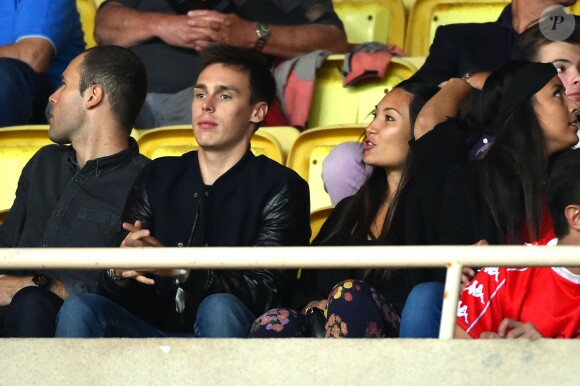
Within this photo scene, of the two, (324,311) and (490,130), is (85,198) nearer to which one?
(324,311)

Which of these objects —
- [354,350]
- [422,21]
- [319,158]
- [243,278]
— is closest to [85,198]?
[243,278]

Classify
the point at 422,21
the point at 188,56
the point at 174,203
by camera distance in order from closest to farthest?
the point at 174,203, the point at 188,56, the point at 422,21

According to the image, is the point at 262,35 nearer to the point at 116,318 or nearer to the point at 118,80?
the point at 118,80

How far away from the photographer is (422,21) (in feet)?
21.0

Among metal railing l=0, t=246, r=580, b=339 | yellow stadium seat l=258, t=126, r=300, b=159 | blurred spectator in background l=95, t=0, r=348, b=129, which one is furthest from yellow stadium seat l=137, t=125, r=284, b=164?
metal railing l=0, t=246, r=580, b=339

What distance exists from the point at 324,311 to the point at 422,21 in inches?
103

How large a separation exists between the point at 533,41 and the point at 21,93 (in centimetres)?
206

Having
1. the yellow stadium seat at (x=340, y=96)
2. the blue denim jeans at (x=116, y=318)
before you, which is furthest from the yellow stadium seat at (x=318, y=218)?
the yellow stadium seat at (x=340, y=96)

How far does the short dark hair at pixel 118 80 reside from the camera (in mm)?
4715

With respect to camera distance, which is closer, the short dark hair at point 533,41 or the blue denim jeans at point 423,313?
the blue denim jeans at point 423,313

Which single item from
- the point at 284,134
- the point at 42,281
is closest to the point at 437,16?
the point at 284,134

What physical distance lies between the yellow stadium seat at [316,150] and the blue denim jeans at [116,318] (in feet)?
4.60

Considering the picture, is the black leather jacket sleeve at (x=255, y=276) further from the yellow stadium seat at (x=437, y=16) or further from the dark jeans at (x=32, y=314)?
the yellow stadium seat at (x=437, y=16)

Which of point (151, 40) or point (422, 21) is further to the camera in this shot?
point (422, 21)
